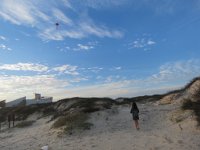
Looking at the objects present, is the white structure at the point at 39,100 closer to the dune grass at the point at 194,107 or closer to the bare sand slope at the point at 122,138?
the bare sand slope at the point at 122,138

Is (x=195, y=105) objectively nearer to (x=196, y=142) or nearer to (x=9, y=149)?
(x=196, y=142)

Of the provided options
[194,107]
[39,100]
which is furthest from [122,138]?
A: [39,100]

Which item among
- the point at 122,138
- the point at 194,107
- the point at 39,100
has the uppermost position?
the point at 39,100

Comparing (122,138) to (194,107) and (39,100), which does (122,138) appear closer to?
(194,107)

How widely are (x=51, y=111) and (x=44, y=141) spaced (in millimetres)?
19078

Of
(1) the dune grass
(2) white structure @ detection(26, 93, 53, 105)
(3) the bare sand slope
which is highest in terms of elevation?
(2) white structure @ detection(26, 93, 53, 105)

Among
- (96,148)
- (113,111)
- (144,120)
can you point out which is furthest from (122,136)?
(113,111)

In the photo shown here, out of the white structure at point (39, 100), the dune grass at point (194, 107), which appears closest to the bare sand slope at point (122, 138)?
the dune grass at point (194, 107)

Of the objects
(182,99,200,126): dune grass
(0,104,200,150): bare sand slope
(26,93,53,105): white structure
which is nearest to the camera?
(0,104,200,150): bare sand slope

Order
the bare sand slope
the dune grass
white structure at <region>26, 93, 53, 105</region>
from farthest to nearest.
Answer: white structure at <region>26, 93, 53, 105</region>, the dune grass, the bare sand slope

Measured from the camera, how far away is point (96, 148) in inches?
625

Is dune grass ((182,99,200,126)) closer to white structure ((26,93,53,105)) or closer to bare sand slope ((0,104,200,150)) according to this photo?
bare sand slope ((0,104,200,150))

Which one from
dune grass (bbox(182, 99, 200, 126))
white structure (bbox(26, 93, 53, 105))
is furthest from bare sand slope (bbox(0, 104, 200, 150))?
white structure (bbox(26, 93, 53, 105))

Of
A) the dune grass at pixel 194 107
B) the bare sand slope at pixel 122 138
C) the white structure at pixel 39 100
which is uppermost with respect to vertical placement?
the white structure at pixel 39 100
